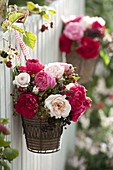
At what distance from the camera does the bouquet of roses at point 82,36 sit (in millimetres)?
3777

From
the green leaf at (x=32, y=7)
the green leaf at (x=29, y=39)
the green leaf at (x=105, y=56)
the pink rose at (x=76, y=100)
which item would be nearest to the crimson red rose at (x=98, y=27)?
the green leaf at (x=105, y=56)

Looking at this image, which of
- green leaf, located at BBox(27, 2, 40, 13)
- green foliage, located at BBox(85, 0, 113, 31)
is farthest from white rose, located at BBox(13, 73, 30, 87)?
green foliage, located at BBox(85, 0, 113, 31)

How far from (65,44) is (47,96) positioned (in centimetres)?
152

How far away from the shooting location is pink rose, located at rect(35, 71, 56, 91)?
233cm

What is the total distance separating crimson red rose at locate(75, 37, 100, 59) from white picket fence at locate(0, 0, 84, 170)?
0.52ft

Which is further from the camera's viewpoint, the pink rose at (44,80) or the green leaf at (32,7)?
the green leaf at (32,7)

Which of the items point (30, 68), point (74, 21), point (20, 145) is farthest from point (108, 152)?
point (30, 68)

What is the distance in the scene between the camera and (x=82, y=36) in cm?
378

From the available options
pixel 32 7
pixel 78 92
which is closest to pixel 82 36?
pixel 32 7

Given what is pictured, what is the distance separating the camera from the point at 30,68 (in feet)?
7.85

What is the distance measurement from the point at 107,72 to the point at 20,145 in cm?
347

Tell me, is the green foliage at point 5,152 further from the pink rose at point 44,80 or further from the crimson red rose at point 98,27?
the crimson red rose at point 98,27

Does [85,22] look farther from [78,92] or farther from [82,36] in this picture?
[78,92]

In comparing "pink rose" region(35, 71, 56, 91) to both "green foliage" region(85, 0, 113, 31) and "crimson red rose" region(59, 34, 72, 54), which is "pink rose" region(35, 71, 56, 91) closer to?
"crimson red rose" region(59, 34, 72, 54)
